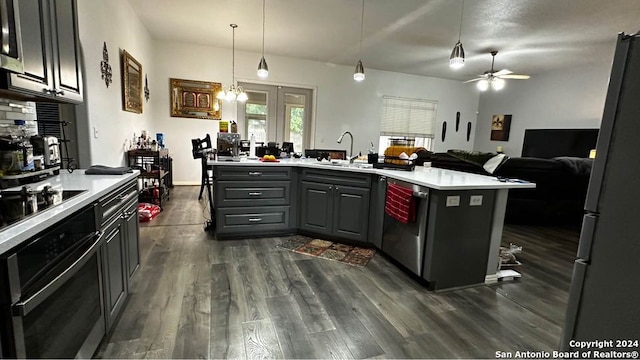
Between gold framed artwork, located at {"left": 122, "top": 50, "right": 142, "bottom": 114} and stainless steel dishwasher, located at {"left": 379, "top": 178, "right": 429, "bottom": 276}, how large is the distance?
360 centimetres

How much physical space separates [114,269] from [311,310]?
124 centimetres

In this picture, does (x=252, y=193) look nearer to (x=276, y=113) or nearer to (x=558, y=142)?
(x=276, y=113)

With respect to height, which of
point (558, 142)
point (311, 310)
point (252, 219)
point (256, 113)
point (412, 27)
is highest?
point (412, 27)

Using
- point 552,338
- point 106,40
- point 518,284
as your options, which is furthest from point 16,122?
point 518,284

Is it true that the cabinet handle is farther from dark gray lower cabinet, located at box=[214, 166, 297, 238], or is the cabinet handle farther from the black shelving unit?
the black shelving unit

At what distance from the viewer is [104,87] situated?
3186 millimetres

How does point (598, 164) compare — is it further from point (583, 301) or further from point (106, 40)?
point (106, 40)

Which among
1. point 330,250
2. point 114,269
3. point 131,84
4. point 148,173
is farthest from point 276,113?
point 114,269

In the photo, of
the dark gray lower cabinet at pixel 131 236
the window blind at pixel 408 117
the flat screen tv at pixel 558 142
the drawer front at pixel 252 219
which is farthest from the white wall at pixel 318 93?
the dark gray lower cabinet at pixel 131 236

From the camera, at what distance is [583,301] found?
974mm

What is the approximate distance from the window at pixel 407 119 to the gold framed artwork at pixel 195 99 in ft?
13.7

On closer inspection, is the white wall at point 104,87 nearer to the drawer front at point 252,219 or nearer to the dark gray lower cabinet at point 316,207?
the drawer front at point 252,219

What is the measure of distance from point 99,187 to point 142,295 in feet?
3.18

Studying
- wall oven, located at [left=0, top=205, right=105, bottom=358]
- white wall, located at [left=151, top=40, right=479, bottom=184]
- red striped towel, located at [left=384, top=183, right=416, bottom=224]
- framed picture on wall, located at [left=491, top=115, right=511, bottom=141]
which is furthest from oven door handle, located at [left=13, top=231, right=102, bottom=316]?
framed picture on wall, located at [left=491, top=115, right=511, bottom=141]
